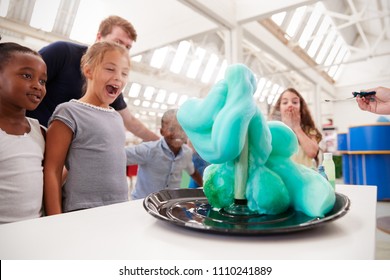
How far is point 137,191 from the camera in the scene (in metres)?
1.41

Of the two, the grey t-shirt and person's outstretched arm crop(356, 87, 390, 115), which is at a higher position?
person's outstretched arm crop(356, 87, 390, 115)

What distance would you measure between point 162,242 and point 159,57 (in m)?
2.00

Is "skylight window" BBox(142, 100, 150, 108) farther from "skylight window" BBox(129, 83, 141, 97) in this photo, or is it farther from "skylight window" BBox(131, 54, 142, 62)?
"skylight window" BBox(131, 54, 142, 62)

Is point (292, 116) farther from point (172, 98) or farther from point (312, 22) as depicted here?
point (312, 22)

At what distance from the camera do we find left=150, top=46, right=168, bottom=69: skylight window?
6.88ft

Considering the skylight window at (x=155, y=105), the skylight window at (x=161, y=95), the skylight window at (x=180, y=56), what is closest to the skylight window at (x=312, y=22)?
the skylight window at (x=180, y=56)

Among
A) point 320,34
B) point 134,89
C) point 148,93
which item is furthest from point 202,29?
point 320,34

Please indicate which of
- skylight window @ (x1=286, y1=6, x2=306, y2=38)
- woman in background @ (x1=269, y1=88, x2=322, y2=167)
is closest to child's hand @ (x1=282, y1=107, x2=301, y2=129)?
woman in background @ (x1=269, y1=88, x2=322, y2=167)

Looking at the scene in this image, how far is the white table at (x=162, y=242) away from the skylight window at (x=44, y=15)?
0.81 metres

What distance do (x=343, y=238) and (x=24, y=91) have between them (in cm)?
79

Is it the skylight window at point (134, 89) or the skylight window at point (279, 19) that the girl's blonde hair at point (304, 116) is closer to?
the skylight window at point (134, 89)

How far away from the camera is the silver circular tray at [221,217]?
15.1 inches

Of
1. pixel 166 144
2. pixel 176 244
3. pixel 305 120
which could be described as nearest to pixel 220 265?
pixel 176 244

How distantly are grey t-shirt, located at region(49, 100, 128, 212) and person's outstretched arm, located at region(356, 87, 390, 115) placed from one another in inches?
33.7
